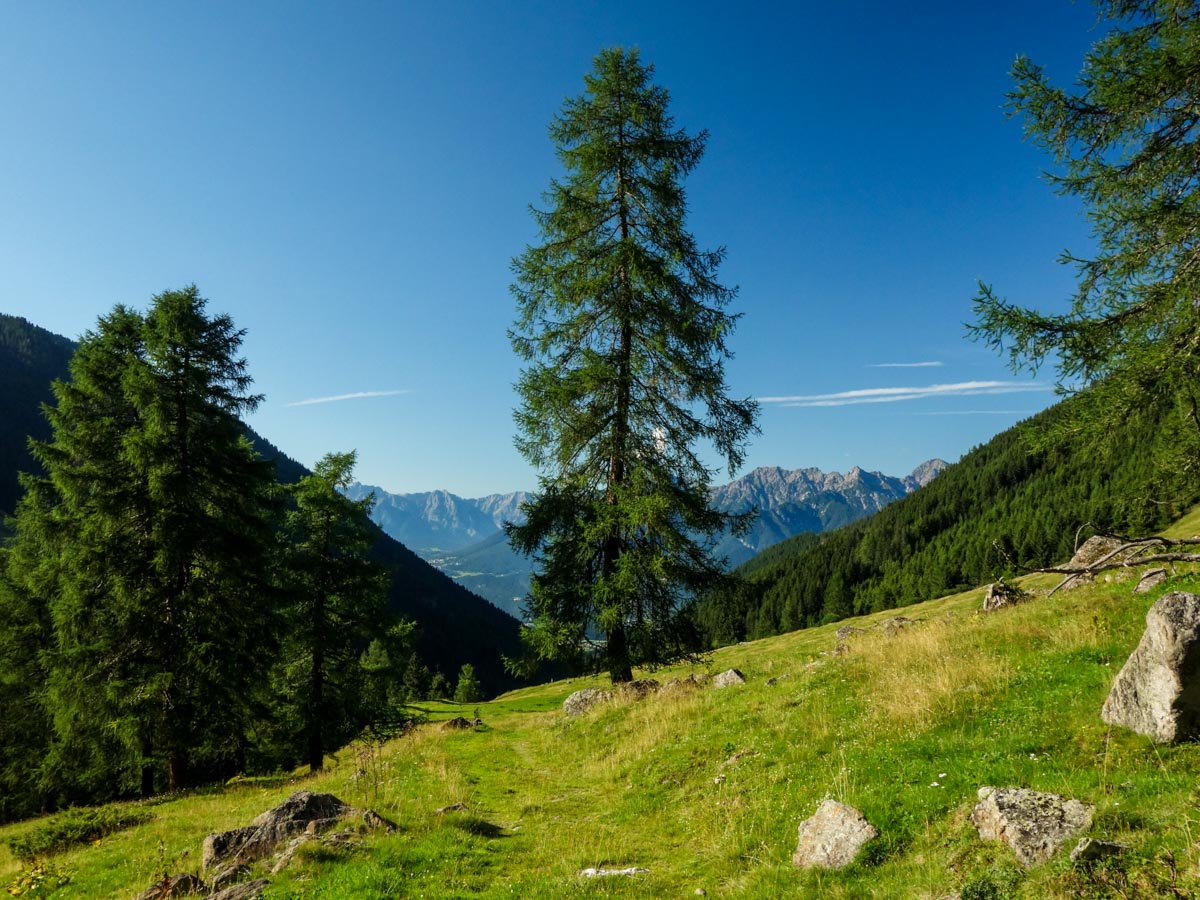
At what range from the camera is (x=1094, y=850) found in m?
4.26

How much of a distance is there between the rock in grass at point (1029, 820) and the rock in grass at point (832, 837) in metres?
1.20

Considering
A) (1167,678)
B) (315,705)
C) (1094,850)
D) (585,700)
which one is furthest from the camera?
(315,705)

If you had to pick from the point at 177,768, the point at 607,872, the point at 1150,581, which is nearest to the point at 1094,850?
the point at 607,872

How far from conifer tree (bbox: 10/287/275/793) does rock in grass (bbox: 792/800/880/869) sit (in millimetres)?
18771

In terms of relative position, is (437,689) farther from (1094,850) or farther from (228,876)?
(1094,850)

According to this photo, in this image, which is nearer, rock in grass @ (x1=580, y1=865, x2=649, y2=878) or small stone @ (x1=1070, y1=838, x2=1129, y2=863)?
small stone @ (x1=1070, y1=838, x2=1129, y2=863)

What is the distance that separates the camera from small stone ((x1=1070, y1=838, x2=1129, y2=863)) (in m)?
4.24

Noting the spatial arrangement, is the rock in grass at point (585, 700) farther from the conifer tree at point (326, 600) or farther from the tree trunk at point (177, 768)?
the tree trunk at point (177, 768)

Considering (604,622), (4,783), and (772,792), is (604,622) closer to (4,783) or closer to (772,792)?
(772,792)

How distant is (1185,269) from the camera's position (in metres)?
8.79

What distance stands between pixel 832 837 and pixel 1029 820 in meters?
2.08

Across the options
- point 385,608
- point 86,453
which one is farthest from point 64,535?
point 385,608

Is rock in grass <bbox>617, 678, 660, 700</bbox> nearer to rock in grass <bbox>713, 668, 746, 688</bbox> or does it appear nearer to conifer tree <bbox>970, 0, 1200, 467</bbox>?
rock in grass <bbox>713, 668, 746, 688</bbox>

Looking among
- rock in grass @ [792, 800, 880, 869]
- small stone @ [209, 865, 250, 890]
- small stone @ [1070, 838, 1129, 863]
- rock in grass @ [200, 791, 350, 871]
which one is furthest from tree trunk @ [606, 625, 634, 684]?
small stone @ [1070, 838, 1129, 863]
